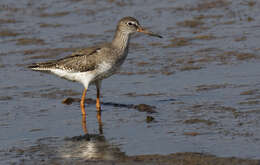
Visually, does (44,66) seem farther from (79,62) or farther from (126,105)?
(126,105)

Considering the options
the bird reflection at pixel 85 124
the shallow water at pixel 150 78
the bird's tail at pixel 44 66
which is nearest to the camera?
the shallow water at pixel 150 78

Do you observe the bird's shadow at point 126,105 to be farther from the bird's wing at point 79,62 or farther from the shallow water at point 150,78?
the bird's wing at point 79,62

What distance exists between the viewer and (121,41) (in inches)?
432

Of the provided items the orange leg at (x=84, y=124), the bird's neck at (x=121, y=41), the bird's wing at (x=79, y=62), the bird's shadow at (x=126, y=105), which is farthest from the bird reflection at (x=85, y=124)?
the bird's neck at (x=121, y=41)

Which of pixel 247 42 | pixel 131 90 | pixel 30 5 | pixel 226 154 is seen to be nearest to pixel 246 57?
pixel 247 42

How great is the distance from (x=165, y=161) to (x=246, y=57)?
5.73m

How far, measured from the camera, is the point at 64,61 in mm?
11000

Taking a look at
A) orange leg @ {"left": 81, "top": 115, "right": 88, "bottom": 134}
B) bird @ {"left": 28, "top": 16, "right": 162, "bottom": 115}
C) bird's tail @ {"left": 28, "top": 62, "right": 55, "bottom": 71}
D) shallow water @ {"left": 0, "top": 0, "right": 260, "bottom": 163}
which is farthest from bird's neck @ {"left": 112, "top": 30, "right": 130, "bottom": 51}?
orange leg @ {"left": 81, "top": 115, "right": 88, "bottom": 134}

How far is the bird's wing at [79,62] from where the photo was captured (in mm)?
10711

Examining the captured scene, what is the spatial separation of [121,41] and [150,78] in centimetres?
140

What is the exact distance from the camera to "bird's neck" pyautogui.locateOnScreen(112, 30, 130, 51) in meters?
10.9

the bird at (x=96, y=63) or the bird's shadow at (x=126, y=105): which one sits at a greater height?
the bird at (x=96, y=63)

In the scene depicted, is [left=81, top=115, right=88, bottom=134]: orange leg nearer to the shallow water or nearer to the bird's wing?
the shallow water

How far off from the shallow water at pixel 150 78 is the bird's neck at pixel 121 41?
0.93 meters
